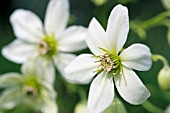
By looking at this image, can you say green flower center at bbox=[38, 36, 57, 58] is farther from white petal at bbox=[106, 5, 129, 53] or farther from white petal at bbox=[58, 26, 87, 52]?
white petal at bbox=[106, 5, 129, 53]

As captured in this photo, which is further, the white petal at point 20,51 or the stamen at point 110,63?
the white petal at point 20,51

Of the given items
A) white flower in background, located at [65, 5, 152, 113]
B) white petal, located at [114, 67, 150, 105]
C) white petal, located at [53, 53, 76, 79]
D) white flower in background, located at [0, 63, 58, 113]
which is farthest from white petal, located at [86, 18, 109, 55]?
white flower in background, located at [0, 63, 58, 113]

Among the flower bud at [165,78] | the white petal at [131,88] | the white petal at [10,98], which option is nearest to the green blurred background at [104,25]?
the white petal at [10,98]

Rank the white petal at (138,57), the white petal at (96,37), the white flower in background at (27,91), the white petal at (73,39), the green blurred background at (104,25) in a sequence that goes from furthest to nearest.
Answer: the green blurred background at (104,25)
the white flower in background at (27,91)
the white petal at (73,39)
the white petal at (96,37)
the white petal at (138,57)

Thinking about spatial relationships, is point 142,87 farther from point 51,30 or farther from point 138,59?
point 51,30

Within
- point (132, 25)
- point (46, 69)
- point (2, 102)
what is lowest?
point (2, 102)

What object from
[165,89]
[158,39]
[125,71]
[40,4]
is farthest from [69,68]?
[40,4]

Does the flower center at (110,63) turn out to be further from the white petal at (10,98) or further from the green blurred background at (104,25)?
the white petal at (10,98)

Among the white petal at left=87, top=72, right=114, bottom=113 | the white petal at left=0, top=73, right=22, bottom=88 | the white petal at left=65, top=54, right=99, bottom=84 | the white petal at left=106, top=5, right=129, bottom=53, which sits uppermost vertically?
the white petal at left=106, top=5, right=129, bottom=53
